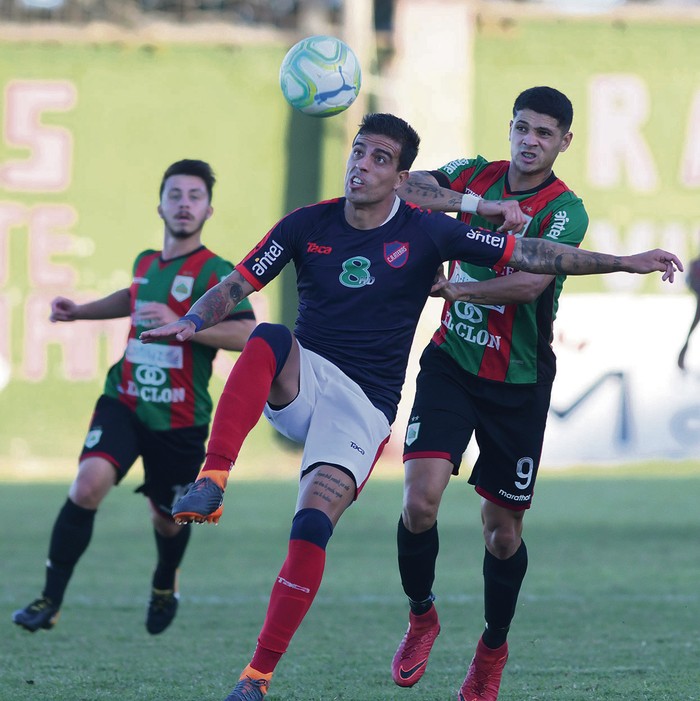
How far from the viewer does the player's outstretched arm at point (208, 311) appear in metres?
5.09

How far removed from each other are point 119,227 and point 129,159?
99 centimetres

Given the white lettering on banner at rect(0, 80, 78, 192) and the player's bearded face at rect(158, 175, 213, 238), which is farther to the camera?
the white lettering on banner at rect(0, 80, 78, 192)

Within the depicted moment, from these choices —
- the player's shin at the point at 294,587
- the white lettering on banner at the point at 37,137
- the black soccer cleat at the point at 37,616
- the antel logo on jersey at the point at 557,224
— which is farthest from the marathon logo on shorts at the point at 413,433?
the white lettering on banner at the point at 37,137

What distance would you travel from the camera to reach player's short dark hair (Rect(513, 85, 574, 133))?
582cm

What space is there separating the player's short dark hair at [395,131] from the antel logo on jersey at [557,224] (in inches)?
26.3

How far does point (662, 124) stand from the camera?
19094mm

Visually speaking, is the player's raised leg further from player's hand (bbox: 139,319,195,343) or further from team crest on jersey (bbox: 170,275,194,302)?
team crest on jersey (bbox: 170,275,194,302)

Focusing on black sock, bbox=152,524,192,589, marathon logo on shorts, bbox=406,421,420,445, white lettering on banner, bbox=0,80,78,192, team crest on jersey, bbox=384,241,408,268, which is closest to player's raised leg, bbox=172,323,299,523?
team crest on jersey, bbox=384,241,408,268

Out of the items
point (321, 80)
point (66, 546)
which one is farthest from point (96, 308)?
point (321, 80)

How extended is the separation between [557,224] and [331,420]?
4.33 feet

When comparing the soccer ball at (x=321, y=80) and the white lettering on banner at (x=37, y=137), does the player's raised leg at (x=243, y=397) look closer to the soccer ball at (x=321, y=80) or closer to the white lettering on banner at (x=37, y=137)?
the soccer ball at (x=321, y=80)

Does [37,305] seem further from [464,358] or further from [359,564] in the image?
[464,358]

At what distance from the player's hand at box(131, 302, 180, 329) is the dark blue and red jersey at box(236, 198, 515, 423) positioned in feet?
6.59

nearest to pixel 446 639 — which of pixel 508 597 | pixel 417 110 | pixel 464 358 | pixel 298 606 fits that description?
pixel 508 597
